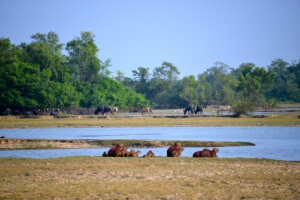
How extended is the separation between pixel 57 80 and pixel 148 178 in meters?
70.6

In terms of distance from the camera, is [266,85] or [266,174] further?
[266,85]

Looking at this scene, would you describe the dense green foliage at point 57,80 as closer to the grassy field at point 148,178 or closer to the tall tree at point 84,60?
the tall tree at point 84,60

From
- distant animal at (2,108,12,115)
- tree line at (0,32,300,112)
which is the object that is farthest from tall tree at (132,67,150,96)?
distant animal at (2,108,12,115)

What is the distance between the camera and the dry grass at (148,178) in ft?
45.1

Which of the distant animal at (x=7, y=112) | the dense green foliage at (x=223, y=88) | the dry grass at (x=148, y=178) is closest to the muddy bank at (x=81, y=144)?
the dry grass at (x=148, y=178)

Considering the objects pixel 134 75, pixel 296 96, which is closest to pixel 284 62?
pixel 296 96

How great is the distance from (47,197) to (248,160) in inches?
344

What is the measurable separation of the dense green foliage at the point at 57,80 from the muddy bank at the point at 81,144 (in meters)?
41.3

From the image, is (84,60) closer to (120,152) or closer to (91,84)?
(91,84)

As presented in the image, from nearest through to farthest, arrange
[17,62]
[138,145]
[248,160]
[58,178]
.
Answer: [58,178], [248,160], [138,145], [17,62]

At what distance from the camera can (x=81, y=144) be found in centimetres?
3098

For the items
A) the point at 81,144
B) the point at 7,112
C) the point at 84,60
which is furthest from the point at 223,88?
the point at 81,144

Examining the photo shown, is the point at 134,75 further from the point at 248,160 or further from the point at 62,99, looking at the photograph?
the point at 248,160

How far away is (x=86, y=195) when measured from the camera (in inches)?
539
